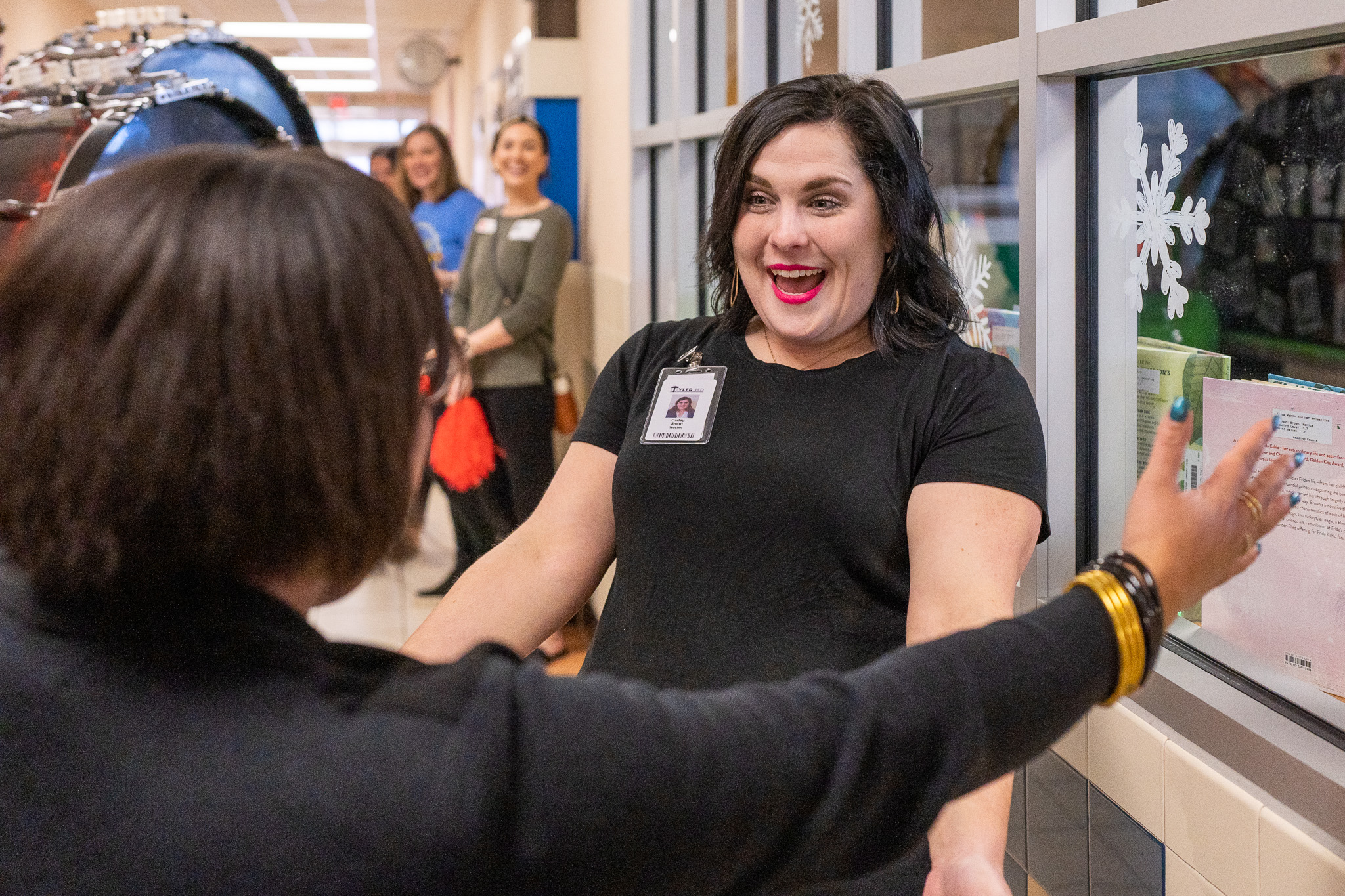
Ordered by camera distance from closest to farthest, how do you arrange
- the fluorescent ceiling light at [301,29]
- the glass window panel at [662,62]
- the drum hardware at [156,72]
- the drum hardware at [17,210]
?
1. the drum hardware at [17,210]
2. the drum hardware at [156,72]
3. the glass window panel at [662,62]
4. the fluorescent ceiling light at [301,29]

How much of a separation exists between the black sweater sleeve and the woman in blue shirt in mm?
4302

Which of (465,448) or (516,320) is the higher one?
(516,320)

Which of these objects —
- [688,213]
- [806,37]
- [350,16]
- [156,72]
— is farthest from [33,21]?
[806,37]

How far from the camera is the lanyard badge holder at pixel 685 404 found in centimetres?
137

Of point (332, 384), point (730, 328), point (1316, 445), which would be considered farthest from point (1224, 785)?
point (332, 384)

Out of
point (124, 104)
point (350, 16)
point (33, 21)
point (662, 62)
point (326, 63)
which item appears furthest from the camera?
point (326, 63)

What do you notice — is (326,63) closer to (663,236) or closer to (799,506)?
(663,236)

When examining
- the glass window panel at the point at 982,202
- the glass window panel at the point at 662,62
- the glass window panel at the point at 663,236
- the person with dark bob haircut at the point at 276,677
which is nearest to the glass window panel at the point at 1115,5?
the glass window panel at the point at 982,202

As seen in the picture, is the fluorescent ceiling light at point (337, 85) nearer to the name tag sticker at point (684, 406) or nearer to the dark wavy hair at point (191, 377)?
the name tag sticker at point (684, 406)

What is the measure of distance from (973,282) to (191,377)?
164 centimetres

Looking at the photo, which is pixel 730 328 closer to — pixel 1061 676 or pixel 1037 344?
pixel 1037 344

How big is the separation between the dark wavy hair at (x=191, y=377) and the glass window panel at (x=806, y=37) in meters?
1.81

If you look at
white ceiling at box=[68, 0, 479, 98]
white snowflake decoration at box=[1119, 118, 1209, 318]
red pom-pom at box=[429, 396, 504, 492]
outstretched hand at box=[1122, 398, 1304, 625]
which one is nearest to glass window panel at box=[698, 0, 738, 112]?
red pom-pom at box=[429, 396, 504, 492]

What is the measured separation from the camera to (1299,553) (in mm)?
1257
